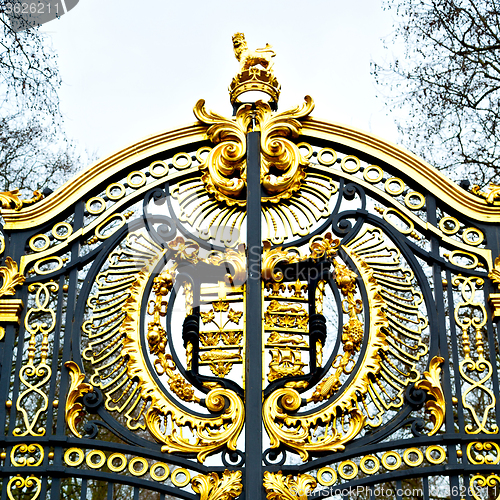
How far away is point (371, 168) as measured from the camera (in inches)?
223

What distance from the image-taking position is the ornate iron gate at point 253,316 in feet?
16.0

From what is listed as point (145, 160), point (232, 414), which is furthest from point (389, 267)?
point (145, 160)

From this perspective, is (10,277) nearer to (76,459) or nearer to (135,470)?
(76,459)

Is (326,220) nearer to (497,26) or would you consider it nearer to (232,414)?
(232,414)

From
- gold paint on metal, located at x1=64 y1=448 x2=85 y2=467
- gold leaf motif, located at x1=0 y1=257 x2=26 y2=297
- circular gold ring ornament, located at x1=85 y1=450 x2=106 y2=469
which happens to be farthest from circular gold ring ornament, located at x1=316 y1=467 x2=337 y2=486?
gold leaf motif, located at x1=0 y1=257 x2=26 y2=297

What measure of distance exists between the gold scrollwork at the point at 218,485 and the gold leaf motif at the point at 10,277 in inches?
60.4

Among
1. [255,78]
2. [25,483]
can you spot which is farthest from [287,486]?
[255,78]

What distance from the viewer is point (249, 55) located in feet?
19.4

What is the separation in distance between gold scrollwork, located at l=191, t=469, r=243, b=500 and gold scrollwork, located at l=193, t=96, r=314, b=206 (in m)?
1.64

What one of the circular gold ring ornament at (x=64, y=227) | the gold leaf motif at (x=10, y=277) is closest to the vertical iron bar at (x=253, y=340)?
the circular gold ring ornament at (x=64, y=227)

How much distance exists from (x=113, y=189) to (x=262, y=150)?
95 centimetres

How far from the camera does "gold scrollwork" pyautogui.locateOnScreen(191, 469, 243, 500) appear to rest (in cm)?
475

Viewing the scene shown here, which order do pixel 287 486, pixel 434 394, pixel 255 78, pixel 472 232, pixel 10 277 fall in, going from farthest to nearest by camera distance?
pixel 255 78 → pixel 472 232 → pixel 10 277 → pixel 434 394 → pixel 287 486

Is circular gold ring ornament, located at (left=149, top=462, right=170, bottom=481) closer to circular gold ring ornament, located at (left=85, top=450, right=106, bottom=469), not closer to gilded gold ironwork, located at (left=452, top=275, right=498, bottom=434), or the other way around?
circular gold ring ornament, located at (left=85, top=450, right=106, bottom=469)
